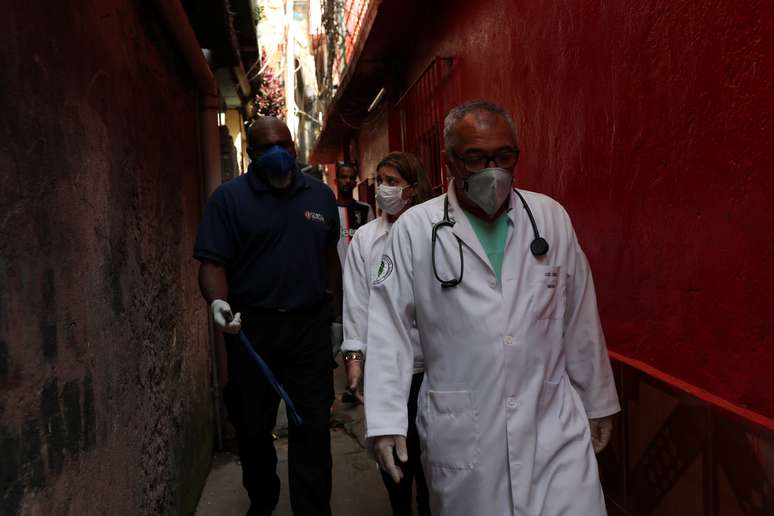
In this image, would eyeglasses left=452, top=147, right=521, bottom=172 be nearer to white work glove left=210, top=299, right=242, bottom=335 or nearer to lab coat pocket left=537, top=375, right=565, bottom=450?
lab coat pocket left=537, top=375, right=565, bottom=450

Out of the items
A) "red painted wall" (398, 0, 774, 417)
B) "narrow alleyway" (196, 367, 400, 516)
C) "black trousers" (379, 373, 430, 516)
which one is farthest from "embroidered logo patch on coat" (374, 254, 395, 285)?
"narrow alleyway" (196, 367, 400, 516)

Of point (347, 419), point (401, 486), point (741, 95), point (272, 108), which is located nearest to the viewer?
point (741, 95)

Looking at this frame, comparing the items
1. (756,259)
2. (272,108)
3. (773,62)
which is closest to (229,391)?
(756,259)

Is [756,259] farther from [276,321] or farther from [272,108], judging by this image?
[272,108]

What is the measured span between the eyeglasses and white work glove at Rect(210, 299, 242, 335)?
1.52 metres

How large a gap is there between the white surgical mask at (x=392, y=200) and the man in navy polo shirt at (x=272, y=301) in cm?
41

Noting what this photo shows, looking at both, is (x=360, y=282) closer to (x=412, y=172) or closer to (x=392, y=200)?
(x=392, y=200)

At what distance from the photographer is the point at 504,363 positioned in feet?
7.20

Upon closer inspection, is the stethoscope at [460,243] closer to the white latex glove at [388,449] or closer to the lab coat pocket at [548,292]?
the lab coat pocket at [548,292]

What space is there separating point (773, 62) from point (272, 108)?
1058 centimetres

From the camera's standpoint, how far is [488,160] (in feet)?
7.72

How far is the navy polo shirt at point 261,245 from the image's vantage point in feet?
12.1

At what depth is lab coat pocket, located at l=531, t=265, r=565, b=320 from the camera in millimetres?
2271

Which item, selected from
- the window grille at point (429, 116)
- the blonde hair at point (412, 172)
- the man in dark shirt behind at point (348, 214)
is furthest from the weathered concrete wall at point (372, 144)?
the blonde hair at point (412, 172)
